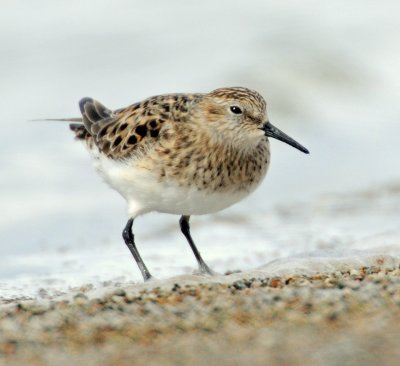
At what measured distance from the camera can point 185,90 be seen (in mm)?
15000

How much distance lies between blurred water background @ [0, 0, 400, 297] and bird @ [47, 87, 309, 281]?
1.24 meters

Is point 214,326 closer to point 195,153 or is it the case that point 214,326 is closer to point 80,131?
point 195,153

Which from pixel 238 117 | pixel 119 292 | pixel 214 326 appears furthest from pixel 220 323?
pixel 238 117

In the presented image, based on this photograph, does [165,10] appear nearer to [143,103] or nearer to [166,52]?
[166,52]

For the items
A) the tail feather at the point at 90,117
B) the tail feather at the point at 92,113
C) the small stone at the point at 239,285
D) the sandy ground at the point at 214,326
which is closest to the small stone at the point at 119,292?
the sandy ground at the point at 214,326

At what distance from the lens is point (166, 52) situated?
1628 centimetres

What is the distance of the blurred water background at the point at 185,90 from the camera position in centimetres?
962

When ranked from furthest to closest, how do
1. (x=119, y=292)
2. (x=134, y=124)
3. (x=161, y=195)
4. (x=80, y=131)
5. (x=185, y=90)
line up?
(x=185, y=90) → (x=80, y=131) → (x=134, y=124) → (x=161, y=195) → (x=119, y=292)

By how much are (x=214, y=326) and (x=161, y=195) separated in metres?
2.36

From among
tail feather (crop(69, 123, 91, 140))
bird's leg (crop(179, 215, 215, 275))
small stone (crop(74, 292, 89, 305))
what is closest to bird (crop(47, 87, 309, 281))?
bird's leg (crop(179, 215, 215, 275))

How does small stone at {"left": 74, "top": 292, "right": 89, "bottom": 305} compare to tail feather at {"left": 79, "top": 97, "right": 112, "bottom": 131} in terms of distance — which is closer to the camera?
small stone at {"left": 74, "top": 292, "right": 89, "bottom": 305}

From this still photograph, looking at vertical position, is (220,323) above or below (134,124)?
below

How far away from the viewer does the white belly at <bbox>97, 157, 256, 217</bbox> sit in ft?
23.2

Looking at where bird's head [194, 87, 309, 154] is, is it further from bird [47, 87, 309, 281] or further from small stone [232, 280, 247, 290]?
small stone [232, 280, 247, 290]
